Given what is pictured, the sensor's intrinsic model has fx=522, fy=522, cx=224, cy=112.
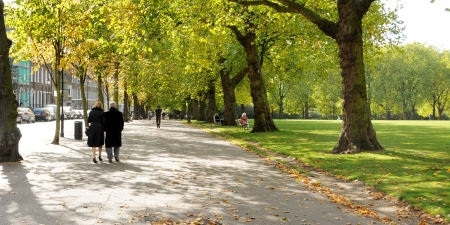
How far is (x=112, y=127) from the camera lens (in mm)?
15328

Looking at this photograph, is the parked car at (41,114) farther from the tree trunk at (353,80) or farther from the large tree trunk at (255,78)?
the tree trunk at (353,80)

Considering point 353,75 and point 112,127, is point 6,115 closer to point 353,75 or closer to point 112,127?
point 112,127

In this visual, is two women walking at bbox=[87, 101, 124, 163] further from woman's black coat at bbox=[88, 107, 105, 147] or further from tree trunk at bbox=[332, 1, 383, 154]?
tree trunk at bbox=[332, 1, 383, 154]

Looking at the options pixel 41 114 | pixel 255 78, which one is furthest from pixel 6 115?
pixel 41 114

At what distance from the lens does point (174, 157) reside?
667 inches

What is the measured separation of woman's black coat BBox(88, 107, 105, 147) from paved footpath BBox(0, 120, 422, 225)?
2.11ft

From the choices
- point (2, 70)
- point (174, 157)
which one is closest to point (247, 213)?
point (174, 157)

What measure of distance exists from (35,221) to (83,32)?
16.1m

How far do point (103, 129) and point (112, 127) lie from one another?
0.87 feet

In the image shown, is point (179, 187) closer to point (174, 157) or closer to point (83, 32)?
point (174, 157)

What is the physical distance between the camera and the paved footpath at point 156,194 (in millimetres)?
7559

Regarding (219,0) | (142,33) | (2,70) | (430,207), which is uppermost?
(219,0)

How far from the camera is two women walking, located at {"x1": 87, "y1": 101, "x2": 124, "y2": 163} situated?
49.2ft

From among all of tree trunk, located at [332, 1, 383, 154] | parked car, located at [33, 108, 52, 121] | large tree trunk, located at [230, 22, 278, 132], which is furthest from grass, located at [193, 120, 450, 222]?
parked car, located at [33, 108, 52, 121]
